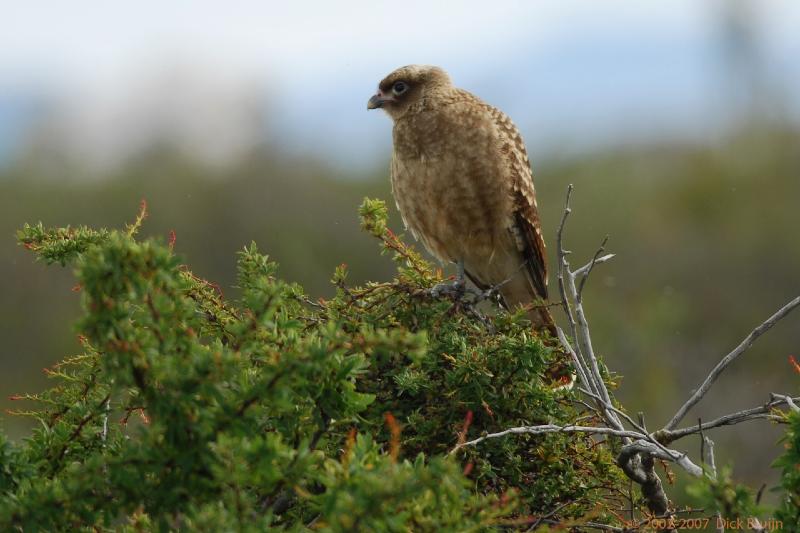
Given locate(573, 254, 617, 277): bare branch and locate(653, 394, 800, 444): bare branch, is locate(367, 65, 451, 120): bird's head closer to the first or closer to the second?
locate(573, 254, 617, 277): bare branch

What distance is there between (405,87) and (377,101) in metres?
0.17

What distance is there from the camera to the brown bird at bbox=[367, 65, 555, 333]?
512 centimetres

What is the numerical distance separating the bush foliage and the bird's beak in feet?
8.16

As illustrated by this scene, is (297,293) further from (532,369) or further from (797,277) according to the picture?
(797,277)

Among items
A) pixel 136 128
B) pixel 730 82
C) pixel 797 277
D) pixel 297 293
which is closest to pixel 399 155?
pixel 297 293

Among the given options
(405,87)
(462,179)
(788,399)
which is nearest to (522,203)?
(462,179)

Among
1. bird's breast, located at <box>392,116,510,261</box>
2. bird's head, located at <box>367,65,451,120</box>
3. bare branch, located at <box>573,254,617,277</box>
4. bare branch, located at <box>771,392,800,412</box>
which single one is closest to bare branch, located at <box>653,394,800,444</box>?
bare branch, located at <box>771,392,800,412</box>

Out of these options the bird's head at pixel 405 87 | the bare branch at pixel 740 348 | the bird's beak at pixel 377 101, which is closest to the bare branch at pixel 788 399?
the bare branch at pixel 740 348

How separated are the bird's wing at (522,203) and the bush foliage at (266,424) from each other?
217 centimetres

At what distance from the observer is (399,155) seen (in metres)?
5.29

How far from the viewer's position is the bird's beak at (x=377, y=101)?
5.54 m

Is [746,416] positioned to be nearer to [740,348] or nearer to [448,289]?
[740,348]

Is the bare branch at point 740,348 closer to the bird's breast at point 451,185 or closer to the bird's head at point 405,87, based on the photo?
the bird's breast at point 451,185

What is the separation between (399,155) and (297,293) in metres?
2.15
